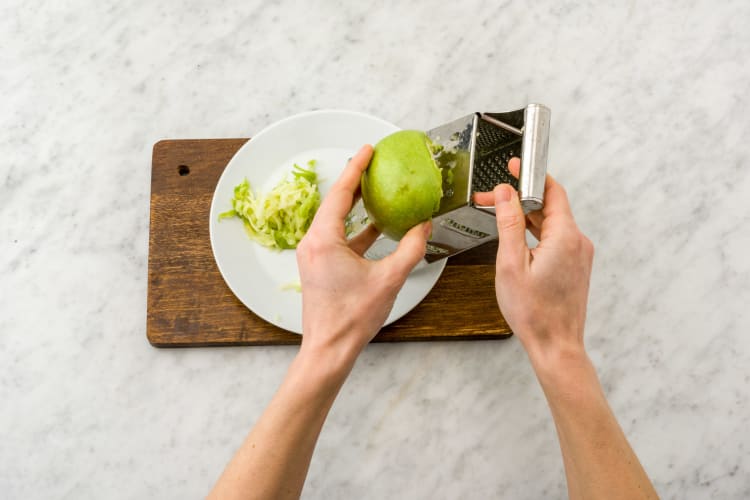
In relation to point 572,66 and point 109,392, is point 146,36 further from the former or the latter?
point 572,66

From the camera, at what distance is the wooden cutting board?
1.57 m

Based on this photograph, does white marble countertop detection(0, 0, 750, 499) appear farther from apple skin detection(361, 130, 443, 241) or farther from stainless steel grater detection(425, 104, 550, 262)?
apple skin detection(361, 130, 443, 241)

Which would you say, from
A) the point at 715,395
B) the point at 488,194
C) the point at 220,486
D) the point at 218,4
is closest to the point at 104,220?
the point at 218,4

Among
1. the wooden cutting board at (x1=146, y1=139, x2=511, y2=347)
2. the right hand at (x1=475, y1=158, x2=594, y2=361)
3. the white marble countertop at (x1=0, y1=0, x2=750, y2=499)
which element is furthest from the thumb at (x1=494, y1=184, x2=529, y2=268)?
the white marble countertop at (x1=0, y1=0, x2=750, y2=499)

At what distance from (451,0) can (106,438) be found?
64.8 inches

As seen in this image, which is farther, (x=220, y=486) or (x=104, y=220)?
(x=104, y=220)

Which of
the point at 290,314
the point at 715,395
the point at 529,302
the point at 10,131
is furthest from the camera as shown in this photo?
the point at 10,131

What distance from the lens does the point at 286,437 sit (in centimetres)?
117

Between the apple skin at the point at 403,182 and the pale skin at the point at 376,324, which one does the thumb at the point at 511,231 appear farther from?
the apple skin at the point at 403,182

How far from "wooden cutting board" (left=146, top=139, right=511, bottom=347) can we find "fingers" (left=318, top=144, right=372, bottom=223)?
0.45 metres

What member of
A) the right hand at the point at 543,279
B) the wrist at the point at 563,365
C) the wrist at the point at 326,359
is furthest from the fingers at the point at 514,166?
the wrist at the point at 326,359

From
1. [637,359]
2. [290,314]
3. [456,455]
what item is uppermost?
[290,314]

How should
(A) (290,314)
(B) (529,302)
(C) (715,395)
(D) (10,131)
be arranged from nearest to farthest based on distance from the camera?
(B) (529,302) → (A) (290,314) → (C) (715,395) → (D) (10,131)

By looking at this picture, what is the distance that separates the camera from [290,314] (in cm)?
153
